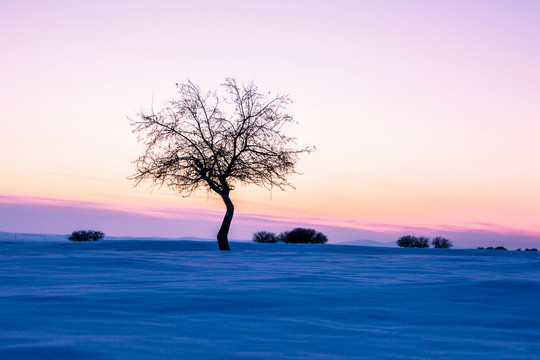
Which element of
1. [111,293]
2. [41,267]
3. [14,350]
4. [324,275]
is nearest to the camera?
[14,350]

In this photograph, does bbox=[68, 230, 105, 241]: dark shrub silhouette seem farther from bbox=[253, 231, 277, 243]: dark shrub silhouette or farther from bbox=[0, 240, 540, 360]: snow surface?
bbox=[0, 240, 540, 360]: snow surface

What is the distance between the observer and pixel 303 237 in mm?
33125

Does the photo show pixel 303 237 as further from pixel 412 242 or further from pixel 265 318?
pixel 265 318

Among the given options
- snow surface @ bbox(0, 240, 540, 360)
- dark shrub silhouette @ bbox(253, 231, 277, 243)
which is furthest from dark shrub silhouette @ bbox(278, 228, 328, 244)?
snow surface @ bbox(0, 240, 540, 360)

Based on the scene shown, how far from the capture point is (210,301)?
4773 mm

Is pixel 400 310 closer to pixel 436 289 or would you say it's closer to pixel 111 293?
pixel 436 289

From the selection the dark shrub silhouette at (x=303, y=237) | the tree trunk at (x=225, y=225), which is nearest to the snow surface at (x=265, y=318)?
the tree trunk at (x=225, y=225)

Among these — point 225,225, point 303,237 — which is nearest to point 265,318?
point 225,225

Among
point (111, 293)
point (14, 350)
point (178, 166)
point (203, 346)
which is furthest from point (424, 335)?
point (178, 166)

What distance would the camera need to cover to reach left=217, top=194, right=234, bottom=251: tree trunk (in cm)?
1980

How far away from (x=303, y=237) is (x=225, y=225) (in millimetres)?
13831

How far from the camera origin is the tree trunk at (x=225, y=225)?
19797mm

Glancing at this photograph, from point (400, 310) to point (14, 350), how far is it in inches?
123

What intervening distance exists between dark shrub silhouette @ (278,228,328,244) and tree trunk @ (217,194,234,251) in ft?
44.5
